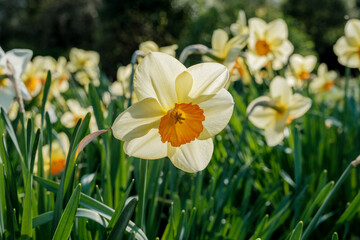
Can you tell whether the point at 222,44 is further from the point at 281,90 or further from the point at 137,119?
the point at 137,119

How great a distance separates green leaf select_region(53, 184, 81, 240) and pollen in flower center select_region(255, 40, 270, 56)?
1.30 meters

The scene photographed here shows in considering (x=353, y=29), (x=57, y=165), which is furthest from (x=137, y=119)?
(x=353, y=29)

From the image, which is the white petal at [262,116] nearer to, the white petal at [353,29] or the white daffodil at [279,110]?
the white daffodil at [279,110]

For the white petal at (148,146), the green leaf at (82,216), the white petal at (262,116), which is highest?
the white petal at (148,146)

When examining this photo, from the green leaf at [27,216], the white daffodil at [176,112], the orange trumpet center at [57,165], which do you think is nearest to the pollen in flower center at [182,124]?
the white daffodil at [176,112]

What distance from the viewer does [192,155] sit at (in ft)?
2.45

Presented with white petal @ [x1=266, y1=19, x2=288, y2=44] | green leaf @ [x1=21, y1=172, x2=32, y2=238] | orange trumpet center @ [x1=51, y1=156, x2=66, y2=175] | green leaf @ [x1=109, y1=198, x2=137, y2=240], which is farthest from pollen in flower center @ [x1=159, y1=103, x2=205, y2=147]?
white petal @ [x1=266, y1=19, x2=288, y2=44]

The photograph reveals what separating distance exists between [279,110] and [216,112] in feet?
Result: 1.88

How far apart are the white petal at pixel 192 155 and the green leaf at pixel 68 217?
0.65 feet

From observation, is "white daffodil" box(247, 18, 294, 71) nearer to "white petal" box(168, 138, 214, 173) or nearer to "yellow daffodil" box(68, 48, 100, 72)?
"white petal" box(168, 138, 214, 173)

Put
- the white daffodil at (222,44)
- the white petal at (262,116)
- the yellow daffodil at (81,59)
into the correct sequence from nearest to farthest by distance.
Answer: the white daffodil at (222,44) → the white petal at (262,116) → the yellow daffodil at (81,59)

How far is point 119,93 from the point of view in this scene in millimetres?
2104

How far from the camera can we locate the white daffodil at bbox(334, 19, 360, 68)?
4.89ft

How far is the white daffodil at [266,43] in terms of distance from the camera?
1737 mm
